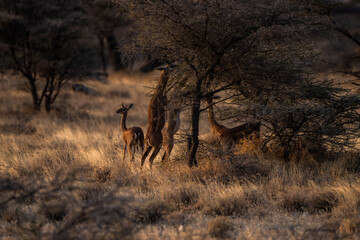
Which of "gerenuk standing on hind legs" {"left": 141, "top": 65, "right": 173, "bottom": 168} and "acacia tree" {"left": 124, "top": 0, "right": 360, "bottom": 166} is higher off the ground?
"acacia tree" {"left": 124, "top": 0, "right": 360, "bottom": 166}

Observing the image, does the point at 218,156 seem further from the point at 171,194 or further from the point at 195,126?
the point at 171,194

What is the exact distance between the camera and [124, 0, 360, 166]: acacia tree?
6.66 metres

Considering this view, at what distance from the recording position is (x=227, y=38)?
22.9 ft

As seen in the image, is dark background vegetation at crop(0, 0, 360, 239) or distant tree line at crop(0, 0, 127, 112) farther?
distant tree line at crop(0, 0, 127, 112)

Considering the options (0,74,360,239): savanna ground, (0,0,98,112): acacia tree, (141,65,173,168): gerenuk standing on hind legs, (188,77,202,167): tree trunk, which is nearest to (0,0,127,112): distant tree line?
(0,0,98,112): acacia tree

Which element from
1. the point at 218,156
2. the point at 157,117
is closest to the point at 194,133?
the point at 218,156

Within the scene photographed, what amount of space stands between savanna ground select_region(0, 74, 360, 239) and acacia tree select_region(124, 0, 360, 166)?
0.95m

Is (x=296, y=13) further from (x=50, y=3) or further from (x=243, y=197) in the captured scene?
(x=50, y=3)

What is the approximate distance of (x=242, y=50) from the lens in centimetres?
696

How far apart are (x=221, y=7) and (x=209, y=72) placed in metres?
1.11

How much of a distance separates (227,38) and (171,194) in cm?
270

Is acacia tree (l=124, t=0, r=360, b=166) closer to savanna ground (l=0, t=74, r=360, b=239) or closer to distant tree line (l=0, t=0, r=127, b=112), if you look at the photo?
savanna ground (l=0, t=74, r=360, b=239)

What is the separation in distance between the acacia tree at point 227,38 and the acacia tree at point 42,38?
8.86 m

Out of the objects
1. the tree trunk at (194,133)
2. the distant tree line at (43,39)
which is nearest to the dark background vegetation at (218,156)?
the tree trunk at (194,133)
